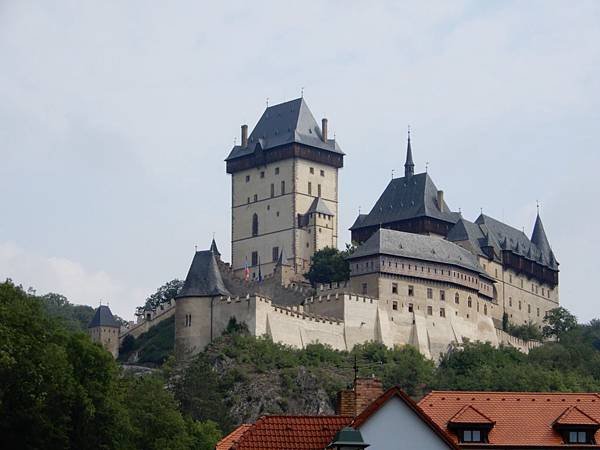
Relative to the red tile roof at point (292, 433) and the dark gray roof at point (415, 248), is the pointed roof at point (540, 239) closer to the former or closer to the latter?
the dark gray roof at point (415, 248)

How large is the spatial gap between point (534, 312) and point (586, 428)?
344 ft

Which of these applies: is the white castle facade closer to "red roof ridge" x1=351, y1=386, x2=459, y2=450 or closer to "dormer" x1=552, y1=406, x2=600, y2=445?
"dormer" x1=552, y1=406, x2=600, y2=445

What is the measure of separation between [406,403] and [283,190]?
10108 cm

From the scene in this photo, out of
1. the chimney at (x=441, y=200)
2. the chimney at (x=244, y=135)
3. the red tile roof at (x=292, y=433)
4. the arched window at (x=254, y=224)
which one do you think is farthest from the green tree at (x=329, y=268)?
the red tile roof at (x=292, y=433)

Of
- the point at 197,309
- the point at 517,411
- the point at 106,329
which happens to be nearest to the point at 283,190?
the point at 106,329

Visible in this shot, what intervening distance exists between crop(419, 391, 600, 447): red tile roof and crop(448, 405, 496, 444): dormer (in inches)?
4.9

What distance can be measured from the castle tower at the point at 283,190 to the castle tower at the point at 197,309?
15.2m

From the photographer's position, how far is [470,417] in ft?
120

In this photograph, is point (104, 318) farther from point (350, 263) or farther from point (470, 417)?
point (470, 417)

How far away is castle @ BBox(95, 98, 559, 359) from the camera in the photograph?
11312 centimetres

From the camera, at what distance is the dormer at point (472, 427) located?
3644 centimetres

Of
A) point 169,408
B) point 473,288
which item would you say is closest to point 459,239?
point 473,288

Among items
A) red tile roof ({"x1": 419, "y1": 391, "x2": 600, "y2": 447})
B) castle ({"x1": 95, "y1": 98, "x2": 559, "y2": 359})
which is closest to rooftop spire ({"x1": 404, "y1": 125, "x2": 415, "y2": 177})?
castle ({"x1": 95, "y1": 98, "x2": 559, "y2": 359})

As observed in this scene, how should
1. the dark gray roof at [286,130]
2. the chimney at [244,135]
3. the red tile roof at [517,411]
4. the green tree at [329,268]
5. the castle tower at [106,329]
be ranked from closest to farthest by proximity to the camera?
1. the red tile roof at [517,411]
2. the green tree at [329,268]
3. the castle tower at [106,329]
4. the dark gray roof at [286,130]
5. the chimney at [244,135]
